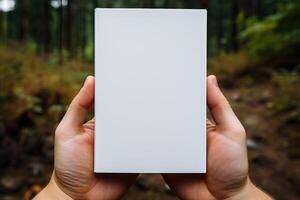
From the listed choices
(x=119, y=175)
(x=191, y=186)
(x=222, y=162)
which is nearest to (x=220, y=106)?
(x=222, y=162)

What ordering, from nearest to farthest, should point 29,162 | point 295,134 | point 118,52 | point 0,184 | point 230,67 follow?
1. point 118,52
2. point 0,184
3. point 29,162
4. point 295,134
5. point 230,67

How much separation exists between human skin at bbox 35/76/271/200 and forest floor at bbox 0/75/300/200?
2.71 metres

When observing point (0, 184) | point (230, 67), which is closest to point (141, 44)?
point (0, 184)

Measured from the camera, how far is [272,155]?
15.8ft

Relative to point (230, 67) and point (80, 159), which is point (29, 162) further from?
point (230, 67)

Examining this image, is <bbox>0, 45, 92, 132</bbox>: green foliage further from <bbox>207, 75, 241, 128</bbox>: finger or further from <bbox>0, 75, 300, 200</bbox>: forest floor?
<bbox>207, 75, 241, 128</bbox>: finger

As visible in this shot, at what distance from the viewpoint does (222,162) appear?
1.64m

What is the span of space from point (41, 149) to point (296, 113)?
335cm

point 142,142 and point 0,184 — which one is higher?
point 142,142

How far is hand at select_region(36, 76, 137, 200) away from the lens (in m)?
1.63

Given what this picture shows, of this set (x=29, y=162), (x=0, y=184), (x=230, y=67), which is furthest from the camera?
(x=230, y=67)

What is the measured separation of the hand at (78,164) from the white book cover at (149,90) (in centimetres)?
5

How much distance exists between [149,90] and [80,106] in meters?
0.30

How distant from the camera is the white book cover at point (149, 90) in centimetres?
162
